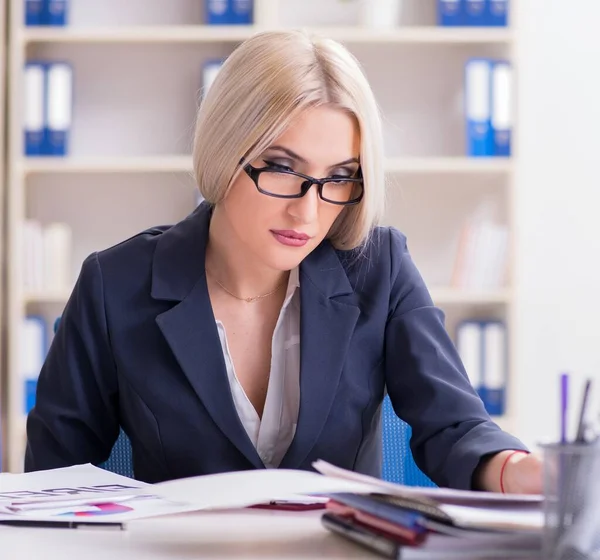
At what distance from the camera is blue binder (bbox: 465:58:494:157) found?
3.46 metres

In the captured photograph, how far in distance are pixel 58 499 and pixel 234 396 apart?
46cm

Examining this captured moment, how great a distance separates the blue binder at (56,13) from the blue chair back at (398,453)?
8.60ft

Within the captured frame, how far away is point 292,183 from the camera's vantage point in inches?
54.4

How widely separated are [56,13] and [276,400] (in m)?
2.58

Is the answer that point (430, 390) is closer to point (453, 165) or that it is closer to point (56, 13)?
point (453, 165)

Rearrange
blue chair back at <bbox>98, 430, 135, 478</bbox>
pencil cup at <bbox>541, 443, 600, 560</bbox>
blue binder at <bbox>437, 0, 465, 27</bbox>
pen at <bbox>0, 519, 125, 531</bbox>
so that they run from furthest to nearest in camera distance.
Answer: blue binder at <bbox>437, 0, 465, 27</bbox> < blue chair back at <bbox>98, 430, 135, 478</bbox> < pen at <bbox>0, 519, 125, 531</bbox> < pencil cup at <bbox>541, 443, 600, 560</bbox>

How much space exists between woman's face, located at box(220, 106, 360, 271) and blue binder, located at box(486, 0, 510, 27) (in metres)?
2.34

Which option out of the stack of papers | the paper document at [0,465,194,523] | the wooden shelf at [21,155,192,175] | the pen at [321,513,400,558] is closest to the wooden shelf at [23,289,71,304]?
the wooden shelf at [21,155,192,175]

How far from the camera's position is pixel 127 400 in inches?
57.2

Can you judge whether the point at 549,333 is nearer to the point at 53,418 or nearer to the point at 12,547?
the point at 53,418

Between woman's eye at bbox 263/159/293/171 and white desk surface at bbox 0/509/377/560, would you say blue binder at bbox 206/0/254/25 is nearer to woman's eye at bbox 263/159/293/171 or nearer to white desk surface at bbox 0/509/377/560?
woman's eye at bbox 263/159/293/171

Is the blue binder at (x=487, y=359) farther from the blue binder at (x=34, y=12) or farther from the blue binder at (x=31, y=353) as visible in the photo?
the blue binder at (x=34, y=12)

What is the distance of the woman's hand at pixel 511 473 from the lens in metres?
1.01

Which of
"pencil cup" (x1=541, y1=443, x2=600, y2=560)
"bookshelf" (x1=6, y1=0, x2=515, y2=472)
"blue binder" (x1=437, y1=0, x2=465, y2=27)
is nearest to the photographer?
"pencil cup" (x1=541, y1=443, x2=600, y2=560)
